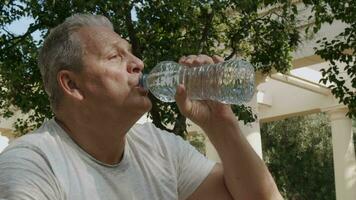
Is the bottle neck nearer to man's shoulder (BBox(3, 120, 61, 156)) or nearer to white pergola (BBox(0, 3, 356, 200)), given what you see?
man's shoulder (BBox(3, 120, 61, 156))

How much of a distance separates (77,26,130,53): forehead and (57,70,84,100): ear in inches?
3.5

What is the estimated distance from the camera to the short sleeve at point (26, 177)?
1.37 m

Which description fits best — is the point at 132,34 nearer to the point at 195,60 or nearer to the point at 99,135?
the point at 195,60

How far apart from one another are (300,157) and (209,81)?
63.1 ft

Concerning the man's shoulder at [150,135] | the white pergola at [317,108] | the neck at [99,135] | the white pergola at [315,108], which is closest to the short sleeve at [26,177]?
the neck at [99,135]

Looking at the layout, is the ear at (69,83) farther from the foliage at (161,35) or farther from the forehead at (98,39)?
the foliage at (161,35)

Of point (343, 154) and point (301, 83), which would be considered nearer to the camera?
point (301, 83)

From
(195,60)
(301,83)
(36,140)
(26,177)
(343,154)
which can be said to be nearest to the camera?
(26,177)

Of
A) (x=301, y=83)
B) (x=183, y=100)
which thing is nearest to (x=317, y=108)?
(x=301, y=83)

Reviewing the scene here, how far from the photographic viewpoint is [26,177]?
1415mm

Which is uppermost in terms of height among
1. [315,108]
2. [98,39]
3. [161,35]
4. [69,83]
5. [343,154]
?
[98,39]

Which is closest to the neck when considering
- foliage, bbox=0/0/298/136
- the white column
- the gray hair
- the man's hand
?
the gray hair

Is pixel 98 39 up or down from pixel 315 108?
up

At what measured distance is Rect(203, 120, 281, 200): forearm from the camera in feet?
5.96
